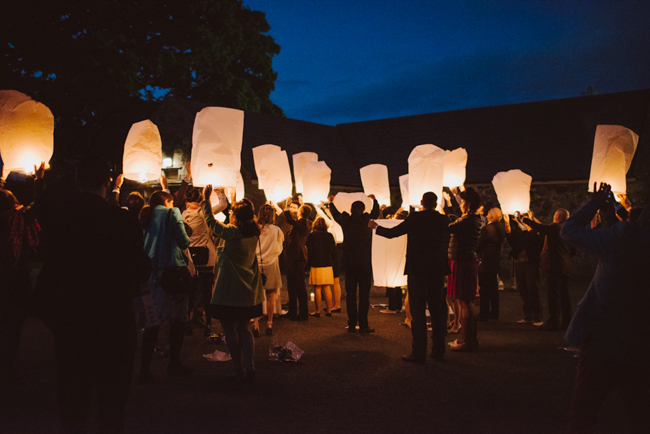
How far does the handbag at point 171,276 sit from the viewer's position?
4539 millimetres

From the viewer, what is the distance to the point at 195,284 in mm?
6848

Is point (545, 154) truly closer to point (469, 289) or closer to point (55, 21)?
point (469, 289)

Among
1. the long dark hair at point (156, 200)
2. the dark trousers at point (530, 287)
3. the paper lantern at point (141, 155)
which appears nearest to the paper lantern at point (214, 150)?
the long dark hair at point (156, 200)

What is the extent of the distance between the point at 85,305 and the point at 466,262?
16.0 feet

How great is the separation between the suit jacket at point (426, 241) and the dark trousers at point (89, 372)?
3701mm

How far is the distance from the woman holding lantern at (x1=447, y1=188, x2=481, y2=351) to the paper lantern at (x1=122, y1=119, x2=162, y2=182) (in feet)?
12.3

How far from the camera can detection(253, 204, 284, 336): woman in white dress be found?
6.96 meters

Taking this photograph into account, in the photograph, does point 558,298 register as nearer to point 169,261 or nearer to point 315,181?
point 315,181

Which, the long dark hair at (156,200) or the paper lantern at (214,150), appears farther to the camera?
the paper lantern at (214,150)

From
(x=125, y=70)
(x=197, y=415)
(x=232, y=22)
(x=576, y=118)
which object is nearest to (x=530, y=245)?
(x=197, y=415)

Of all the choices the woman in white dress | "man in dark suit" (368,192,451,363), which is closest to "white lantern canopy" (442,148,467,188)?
"man in dark suit" (368,192,451,363)

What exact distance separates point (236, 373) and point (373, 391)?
1377mm

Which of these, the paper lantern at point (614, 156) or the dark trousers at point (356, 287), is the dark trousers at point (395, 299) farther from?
the paper lantern at point (614, 156)

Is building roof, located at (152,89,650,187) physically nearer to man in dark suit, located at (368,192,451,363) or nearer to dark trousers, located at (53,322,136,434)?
man in dark suit, located at (368,192,451,363)
